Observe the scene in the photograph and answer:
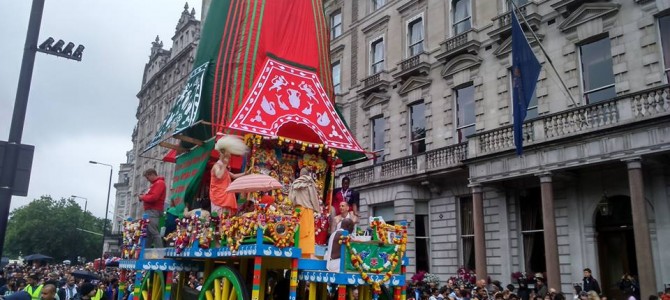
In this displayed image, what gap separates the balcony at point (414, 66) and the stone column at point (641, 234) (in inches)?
417

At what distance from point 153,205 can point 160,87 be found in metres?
48.7

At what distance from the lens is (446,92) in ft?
72.1

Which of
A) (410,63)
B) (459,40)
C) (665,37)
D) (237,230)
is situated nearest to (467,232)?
(459,40)

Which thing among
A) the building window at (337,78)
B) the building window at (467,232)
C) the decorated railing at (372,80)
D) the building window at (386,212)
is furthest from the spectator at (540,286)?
the building window at (337,78)

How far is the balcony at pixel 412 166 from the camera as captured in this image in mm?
20078

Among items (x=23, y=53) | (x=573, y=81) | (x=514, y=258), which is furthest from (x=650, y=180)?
(x=23, y=53)

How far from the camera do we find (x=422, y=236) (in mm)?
22266

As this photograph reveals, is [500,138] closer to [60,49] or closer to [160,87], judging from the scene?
[60,49]

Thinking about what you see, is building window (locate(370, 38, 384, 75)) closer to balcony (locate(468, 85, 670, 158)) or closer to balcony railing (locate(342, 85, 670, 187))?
balcony railing (locate(342, 85, 670, 187))

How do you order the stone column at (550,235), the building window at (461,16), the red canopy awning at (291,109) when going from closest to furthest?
the red canopy awning at (291,109) → the stone column at (550,235) → the building window at (461,16)

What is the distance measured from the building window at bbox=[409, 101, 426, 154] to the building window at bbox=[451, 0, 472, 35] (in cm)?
371

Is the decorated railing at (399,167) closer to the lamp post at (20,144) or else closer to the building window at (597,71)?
the building window at (597,71)

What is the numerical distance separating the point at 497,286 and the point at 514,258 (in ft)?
13.7

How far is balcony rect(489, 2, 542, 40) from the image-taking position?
1855cm
